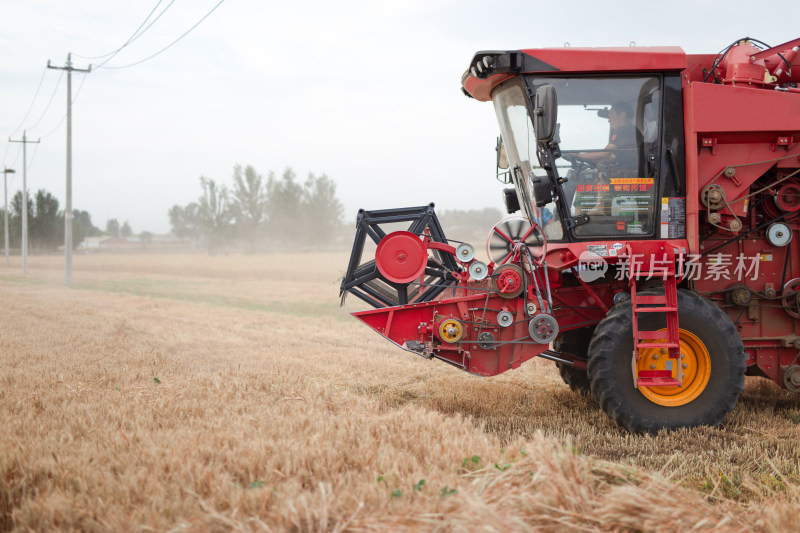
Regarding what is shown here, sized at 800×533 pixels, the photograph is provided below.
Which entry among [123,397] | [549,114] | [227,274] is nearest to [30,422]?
[123,397]

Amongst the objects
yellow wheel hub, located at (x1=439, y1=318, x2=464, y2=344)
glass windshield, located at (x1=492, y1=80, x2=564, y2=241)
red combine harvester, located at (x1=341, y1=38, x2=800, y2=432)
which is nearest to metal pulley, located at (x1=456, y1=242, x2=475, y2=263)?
red combine harvester, located at (x1=341, y1=38, x2=800, y2=432)

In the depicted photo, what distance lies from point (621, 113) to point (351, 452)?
3.71 metres

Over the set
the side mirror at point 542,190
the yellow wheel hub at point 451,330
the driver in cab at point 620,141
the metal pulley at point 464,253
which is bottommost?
the yellow wheel hub at point 451,330

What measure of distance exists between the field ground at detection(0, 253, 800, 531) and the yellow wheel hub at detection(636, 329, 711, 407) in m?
0.33

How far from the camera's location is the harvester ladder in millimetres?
4973

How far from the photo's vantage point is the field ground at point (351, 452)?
2.91 meters

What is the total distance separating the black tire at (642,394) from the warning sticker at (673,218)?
2.07ft

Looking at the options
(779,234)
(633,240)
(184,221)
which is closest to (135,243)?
(184,221)

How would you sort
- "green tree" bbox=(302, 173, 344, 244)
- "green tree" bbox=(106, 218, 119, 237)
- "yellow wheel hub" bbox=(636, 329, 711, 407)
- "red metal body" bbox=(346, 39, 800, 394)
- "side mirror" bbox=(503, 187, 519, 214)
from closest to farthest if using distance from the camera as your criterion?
"yellow wheel hub" bbox=(636, 329, 711, 407)
"red metal body" bbox=(346, 39, 800, 394)
"side mirror" bbox=(503, 187, 519, 214)
"green tree" bbox=(302, 173, 344, 244)
"green tree" bbox=(106, 218, 119, 237)

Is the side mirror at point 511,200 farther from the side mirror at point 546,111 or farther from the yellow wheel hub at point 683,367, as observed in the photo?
the yellow wheel hub at point 683,367

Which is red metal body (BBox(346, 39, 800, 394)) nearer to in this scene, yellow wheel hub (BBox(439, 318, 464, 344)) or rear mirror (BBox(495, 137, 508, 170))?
yellow wheel hub (BBox(439, 318, 464, 344))

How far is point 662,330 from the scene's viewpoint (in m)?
5.04

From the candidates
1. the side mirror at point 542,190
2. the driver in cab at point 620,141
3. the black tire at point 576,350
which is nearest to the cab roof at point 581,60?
the driver in cab at point 620,141

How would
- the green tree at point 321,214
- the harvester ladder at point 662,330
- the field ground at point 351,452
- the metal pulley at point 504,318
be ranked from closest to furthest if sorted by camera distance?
the field ground at point 351,452 → the harvester ladder at point 662,330 → the metal pulley at point 504,318 → the green tree at point 321,214
